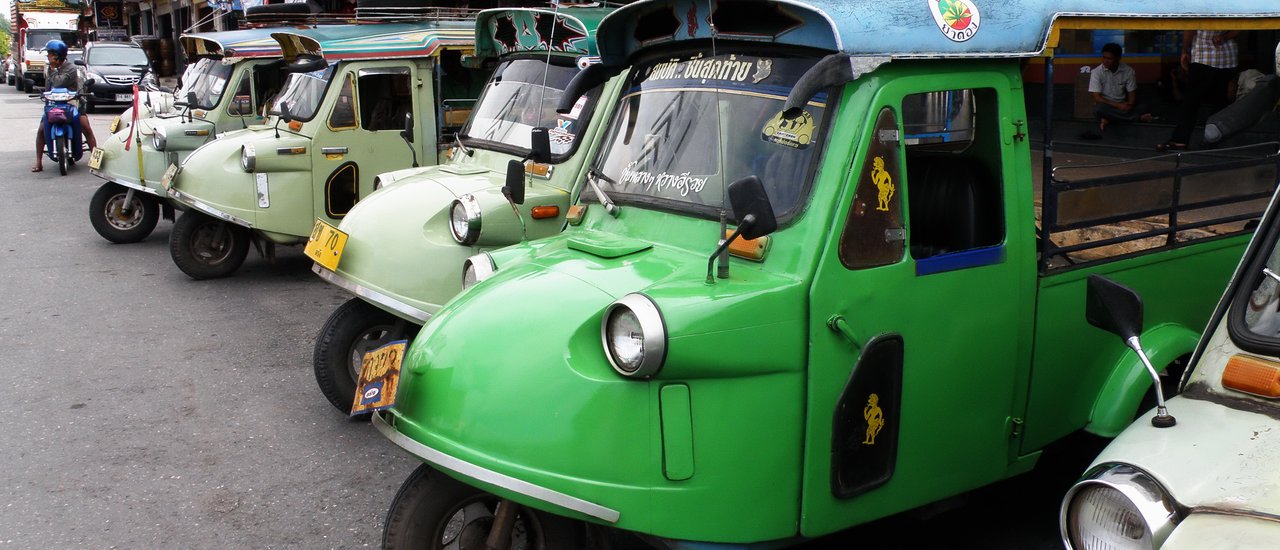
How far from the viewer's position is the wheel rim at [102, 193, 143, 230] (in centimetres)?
1055

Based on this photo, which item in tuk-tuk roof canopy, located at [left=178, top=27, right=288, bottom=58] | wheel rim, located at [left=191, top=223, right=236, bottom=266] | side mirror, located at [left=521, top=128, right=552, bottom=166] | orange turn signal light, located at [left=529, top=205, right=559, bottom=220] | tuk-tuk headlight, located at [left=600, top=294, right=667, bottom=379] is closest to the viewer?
tuk-tuk headlight, located at [left=600, top=294, right=667, bottom=379]

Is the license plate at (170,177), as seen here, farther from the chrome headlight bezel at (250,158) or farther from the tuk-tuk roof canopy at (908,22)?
the tuk-tuk roof canopy at (908,22)

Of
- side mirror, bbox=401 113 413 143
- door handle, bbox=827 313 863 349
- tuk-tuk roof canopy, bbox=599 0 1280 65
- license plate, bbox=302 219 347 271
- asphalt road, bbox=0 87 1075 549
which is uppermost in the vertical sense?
tuk-tuk roof canopy, bbox=599 0 1280 65

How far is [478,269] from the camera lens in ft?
13.2

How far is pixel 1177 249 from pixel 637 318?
240 centimetres

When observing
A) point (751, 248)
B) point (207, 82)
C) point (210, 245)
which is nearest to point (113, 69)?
point (207, 82)

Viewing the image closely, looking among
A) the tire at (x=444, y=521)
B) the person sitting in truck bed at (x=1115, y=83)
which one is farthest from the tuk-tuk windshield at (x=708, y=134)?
the person sitting in truck bed at (x=1115, y=83)

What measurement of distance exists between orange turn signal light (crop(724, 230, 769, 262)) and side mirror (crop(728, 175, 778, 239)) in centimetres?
26

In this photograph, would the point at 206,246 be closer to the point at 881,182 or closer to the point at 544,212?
the point at 544,212

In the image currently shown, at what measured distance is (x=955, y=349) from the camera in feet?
11.6

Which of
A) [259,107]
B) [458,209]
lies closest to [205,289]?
[259,107]

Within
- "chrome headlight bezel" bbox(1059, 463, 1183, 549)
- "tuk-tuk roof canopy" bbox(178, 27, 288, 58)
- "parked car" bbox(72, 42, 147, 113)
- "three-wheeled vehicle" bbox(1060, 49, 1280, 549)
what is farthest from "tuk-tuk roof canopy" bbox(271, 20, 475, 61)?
"parked car" bbox(72, 42, 147, 113)

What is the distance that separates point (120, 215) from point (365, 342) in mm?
6168

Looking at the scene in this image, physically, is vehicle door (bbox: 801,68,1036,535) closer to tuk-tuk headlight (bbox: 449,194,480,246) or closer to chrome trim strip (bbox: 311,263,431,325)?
tuk-tuk headlight (bbox: 449,194,480,246)
